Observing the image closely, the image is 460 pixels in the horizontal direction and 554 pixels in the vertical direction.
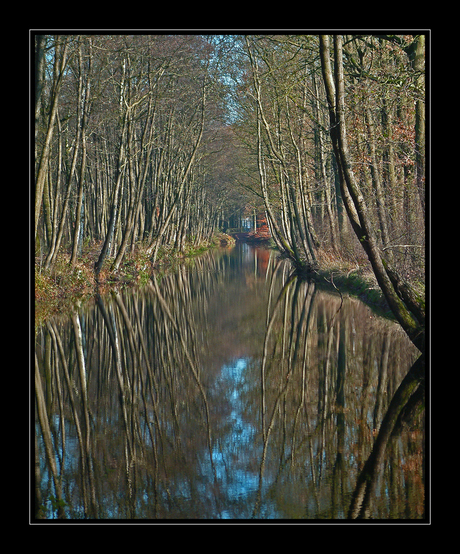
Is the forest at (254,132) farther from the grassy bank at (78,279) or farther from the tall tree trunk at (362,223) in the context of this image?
the grassy bank at (78,279)

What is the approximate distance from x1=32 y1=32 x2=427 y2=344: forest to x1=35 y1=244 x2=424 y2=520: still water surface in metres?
1.82

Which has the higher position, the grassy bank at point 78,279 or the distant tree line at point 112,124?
the distant tree line at point 112,124

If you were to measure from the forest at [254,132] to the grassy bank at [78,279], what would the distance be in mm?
212

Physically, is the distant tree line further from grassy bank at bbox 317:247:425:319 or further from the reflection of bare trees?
the reflection of bare trees

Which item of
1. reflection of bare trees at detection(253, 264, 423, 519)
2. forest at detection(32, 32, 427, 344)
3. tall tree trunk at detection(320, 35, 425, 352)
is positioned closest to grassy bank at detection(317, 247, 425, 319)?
forest at detection(32, 32, 427, 344)

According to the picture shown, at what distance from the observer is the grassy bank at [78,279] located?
46.7ft

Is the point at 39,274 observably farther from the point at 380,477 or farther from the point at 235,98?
the point at 235,98

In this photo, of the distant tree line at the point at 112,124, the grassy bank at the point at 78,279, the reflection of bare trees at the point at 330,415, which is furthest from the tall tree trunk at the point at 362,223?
the grassy bank at the point at 78,279

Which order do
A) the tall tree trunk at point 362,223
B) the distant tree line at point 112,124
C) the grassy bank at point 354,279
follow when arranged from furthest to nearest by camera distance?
the distant tree line at point 112,124 → the grassy bank at point 354,279 → the tall tree trunk at point 362,223

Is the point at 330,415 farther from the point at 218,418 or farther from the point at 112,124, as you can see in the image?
the point at 112,124

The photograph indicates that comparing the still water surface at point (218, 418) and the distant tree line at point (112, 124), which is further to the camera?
the distant tree line at point (112, 124)

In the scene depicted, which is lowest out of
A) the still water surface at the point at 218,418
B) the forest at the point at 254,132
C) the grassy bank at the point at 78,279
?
the still water surface at the point at 218,418

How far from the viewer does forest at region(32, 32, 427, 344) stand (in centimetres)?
1081
